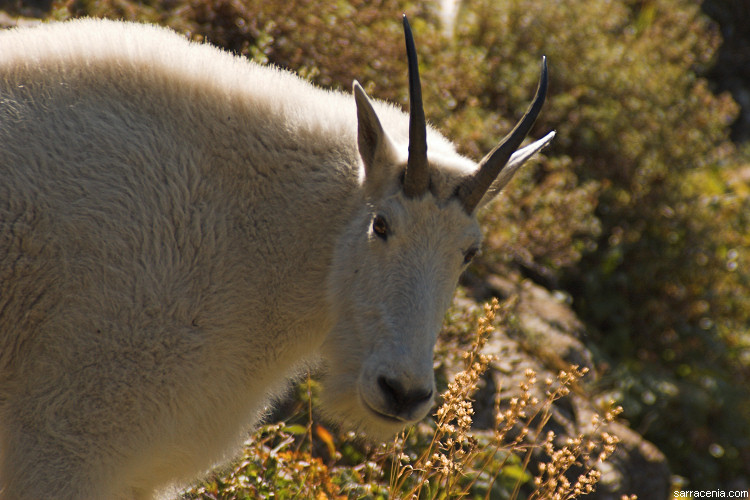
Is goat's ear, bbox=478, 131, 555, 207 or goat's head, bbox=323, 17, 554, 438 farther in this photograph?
goat's ear, bbox=478, 131, 555, 207

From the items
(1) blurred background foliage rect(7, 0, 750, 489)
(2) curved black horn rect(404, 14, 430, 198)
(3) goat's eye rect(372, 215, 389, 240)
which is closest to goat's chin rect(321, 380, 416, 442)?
(3) goat's eye rect(372, 215, 389, 240)

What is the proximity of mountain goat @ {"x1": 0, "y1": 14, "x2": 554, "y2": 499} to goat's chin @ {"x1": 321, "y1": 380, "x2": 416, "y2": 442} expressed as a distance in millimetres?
15

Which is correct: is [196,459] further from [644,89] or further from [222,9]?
[644,89]

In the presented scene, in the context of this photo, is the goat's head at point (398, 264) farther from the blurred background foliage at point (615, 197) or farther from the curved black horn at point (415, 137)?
the blurred background foliage at point (615, 197)

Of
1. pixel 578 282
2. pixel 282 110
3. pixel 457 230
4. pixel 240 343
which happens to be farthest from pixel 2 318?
pixel 578 282

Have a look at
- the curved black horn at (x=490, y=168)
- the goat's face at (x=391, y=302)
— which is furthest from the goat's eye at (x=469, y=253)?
the curved black horn at (x=490, y=168)

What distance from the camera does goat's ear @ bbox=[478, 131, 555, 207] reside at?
3.86 meters

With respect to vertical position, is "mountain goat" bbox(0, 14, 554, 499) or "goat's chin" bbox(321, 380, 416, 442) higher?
"mountain goat" bbox(0, 14, 554, 499)

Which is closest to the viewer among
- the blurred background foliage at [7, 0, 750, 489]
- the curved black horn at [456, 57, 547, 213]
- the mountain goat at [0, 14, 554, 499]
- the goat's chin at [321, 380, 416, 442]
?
the mountain goat at [0, 14, 554, 499]

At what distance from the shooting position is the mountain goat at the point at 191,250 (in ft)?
10.3

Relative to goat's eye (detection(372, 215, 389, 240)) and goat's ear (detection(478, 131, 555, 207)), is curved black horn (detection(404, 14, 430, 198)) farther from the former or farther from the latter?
goat's ear (detection(478, 131, 555, 207))

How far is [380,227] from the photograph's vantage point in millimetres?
3535

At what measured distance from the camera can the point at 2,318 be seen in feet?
10.3

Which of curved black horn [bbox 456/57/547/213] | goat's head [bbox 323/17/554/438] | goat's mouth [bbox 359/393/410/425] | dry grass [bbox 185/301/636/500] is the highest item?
curved black horn [bbox 456/57/547/213]
